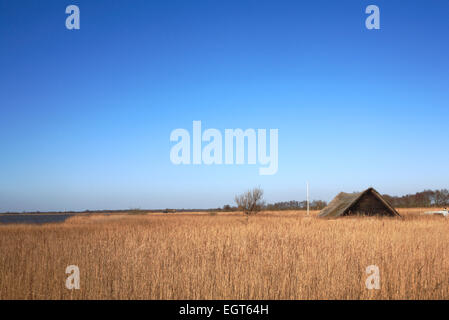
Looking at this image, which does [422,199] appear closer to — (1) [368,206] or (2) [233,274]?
(1) [368,206]

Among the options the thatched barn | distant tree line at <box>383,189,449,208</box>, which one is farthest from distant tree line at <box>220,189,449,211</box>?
the thatched barn

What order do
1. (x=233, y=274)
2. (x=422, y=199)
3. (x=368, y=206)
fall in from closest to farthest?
(x=233, y=274) → (x=368, y=206) → (x=422, y=199)

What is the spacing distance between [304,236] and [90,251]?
23.0 feet

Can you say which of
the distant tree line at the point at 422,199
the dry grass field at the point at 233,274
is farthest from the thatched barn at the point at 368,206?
the distant tree line at the point at 422,199

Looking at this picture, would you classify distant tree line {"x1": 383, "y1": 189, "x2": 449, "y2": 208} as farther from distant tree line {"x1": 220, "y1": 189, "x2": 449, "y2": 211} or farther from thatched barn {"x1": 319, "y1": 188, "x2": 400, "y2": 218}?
thatched barn {"x1": 319, "y1": 188, "x2": 400, "y2": 218}

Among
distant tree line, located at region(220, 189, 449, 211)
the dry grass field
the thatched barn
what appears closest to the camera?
the dry grass field

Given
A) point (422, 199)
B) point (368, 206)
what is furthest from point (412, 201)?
point (368, 206)

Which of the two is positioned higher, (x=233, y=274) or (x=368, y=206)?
(x=233, y=274)

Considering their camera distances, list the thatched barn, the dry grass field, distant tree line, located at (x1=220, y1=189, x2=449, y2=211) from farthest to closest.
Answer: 1. distant tree line, located at (x1=220, y1=189, x2=449, y2=211)
2. the thatched barn
3. the dry grass field

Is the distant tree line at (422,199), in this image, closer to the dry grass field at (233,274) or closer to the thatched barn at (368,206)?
the thatched barn at (368,206)

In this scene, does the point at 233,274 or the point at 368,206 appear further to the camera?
the point at 368,206

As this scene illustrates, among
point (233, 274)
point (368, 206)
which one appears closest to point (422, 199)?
point (368, 206)

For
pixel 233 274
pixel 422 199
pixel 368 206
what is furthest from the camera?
pixel 422 199
